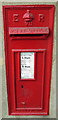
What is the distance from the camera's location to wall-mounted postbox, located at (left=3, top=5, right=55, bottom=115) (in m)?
2.08

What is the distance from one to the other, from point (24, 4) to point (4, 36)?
19.8 inches

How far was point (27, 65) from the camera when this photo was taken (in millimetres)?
2254

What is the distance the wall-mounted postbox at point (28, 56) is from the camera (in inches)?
81.8

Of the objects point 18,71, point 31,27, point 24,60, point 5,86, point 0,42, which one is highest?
point 31,27

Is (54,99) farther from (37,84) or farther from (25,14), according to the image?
(25,14)

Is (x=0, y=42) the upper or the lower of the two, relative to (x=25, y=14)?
lower

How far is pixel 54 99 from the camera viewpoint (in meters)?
2.44

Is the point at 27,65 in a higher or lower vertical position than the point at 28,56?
lower

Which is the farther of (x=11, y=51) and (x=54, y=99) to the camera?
(x=54, y=99)

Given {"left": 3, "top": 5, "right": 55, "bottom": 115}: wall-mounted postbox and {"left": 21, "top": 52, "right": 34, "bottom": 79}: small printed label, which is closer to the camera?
{"left": 3, "top": 5, "right": 55, "bottom": 115}: wall-mounted postbox

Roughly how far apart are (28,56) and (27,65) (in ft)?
0.44

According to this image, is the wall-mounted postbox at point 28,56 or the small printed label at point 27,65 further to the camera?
the small printed label at point 27,65

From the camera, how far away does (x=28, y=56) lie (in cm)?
222

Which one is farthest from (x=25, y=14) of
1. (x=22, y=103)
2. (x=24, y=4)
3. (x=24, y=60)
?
(x=22, y=103)
